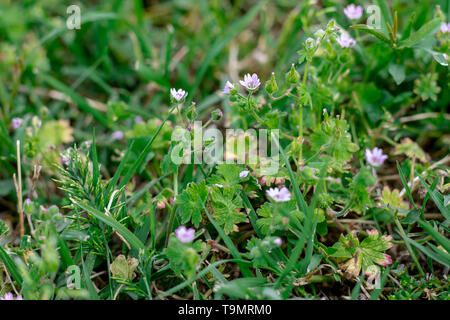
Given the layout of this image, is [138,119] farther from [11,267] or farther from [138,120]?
[11,267]

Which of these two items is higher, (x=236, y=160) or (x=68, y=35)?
(x=68, y=35)

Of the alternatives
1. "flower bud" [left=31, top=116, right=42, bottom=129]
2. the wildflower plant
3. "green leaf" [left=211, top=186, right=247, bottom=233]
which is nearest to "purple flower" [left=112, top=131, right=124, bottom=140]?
the wildflower plant

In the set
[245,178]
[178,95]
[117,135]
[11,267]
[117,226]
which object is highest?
[178,95]

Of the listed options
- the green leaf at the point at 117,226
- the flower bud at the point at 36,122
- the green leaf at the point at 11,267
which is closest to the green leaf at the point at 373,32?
the green leaf at the point at 117,226

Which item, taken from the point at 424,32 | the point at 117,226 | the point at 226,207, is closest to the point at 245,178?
the point at 226,207

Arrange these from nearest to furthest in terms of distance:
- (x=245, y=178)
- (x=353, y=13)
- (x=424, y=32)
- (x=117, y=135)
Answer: (x=245, y=178) → (x=424, y=32) → (x=353, y=13) → (x=117, y=135)

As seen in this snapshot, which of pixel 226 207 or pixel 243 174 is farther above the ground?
pixel 243 174

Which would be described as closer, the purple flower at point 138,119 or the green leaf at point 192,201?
the green leaf at point 192,201

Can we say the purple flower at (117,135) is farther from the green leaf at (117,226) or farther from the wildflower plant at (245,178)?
the green leaf at (117,226)

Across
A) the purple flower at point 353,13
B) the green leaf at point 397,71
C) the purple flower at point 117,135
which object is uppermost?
the purple flower at point 353,13

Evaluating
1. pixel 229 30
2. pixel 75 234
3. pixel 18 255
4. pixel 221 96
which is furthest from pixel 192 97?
pixel 18 255
